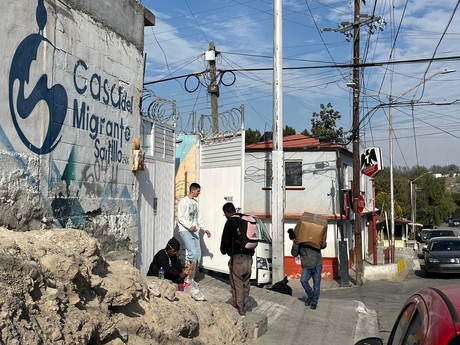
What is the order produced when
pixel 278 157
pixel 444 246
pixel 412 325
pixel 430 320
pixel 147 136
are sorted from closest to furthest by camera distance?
pixel 430 320 < pixel 412 325 < pixel 147 136 < pixel 278 157 < pixel 444 246

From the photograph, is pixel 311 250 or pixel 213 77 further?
pixel 213 77

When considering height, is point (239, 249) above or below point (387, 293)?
above

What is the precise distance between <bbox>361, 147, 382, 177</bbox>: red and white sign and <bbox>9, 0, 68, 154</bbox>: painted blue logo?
1665 centimetres

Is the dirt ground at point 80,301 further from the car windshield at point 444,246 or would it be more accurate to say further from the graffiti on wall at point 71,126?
the car windshield at point 444,246

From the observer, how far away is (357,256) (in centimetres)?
1947

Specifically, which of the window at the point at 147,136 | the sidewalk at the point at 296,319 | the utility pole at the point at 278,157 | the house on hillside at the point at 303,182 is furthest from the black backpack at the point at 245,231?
the house on hillside at the point at 303,182

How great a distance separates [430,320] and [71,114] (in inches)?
193

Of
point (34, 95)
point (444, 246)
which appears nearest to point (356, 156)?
point (444, 246)

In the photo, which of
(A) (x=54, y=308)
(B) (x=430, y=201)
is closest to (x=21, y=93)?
(A) (x=54, y=308)

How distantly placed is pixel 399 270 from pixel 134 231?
1607 cm

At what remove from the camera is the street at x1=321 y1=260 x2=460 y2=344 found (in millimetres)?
11219

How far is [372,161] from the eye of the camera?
70.5 ft

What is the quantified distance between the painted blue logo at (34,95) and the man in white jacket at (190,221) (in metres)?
3.63

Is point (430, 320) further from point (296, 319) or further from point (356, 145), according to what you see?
point (356, 145)
